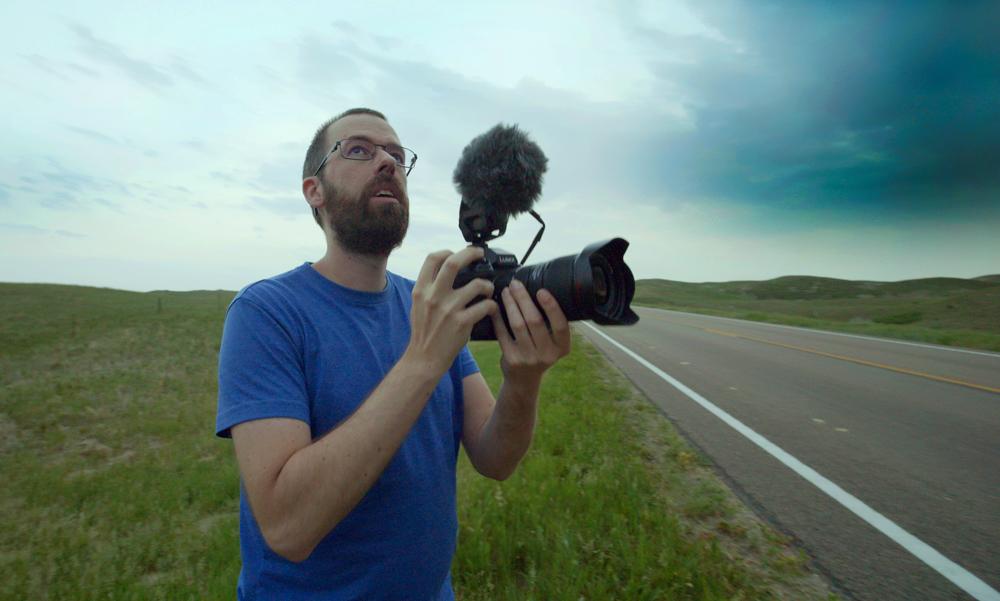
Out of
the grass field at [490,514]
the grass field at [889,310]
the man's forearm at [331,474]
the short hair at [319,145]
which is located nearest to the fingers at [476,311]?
the man's forearm at [331,474]

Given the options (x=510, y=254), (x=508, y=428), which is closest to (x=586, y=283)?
(x=510, y=254)

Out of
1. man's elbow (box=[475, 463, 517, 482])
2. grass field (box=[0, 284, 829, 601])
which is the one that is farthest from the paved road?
man's elbow (box=[475, 463, 517, 482])

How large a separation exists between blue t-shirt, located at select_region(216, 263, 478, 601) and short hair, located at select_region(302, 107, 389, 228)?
37cm

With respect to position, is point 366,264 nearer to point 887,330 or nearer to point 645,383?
point 645,383

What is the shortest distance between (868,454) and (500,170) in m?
5.32

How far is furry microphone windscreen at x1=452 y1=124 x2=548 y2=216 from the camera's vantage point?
4.90 ft

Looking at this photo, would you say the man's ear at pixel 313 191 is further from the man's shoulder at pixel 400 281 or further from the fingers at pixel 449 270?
the fingers at pixel 449 270

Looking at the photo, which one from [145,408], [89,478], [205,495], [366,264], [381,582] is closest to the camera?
[381,582]

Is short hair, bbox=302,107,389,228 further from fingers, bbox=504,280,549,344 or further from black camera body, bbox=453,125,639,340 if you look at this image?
fingers, bbox=504,280,549,344

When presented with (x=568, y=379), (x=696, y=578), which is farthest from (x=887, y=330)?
(x=696, y=578)

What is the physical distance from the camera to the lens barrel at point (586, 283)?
1.37 meters

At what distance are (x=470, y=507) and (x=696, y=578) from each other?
150cm

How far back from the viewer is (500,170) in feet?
4.85

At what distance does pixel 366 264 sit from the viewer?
1.67 m
